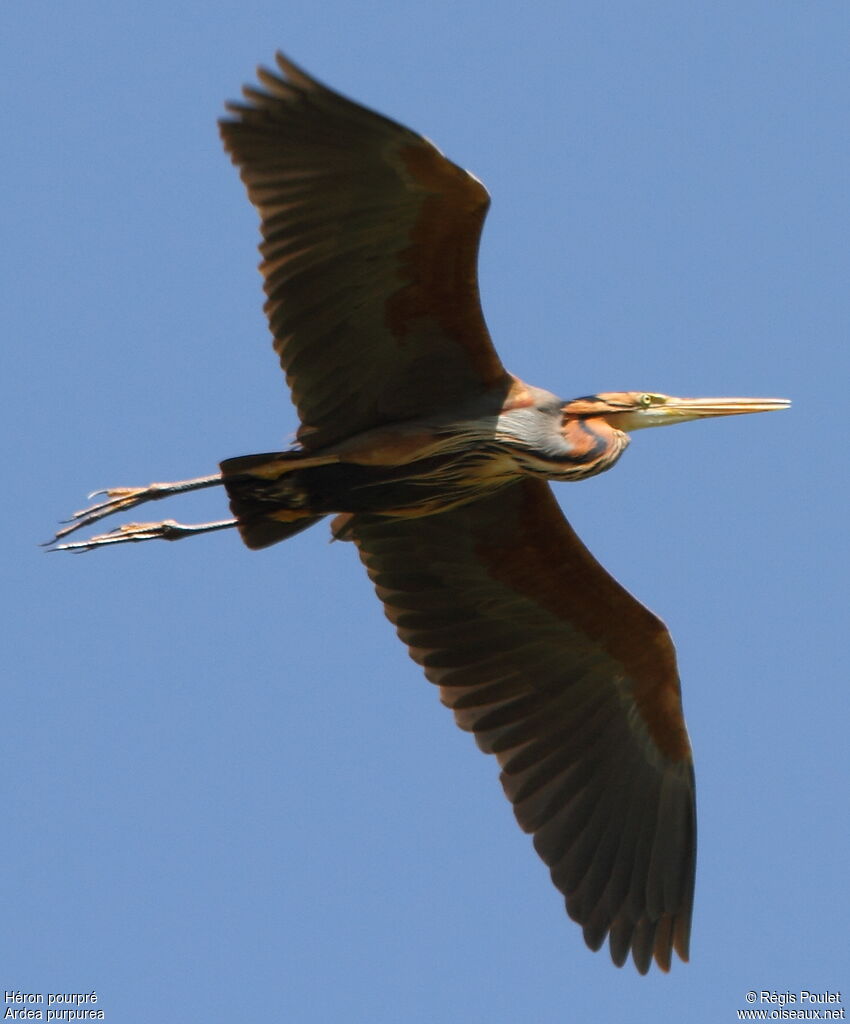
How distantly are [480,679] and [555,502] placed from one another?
123cm

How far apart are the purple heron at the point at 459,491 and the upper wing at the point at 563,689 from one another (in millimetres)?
12

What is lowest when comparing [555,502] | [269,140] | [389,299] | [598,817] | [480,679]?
[598,817]

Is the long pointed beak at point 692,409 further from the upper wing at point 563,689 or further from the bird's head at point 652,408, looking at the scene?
the upper wing at point 563,689

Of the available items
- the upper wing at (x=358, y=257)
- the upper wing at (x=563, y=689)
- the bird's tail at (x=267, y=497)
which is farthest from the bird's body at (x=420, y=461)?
the upper wing at (x=563, y=689)

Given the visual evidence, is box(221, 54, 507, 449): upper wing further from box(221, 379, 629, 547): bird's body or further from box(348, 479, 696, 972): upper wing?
box(348, 479, 696, 972): upper wing

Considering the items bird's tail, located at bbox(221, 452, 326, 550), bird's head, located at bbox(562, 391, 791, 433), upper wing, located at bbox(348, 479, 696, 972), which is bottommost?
upper wing, located at bbox(348, 479, 696, 972)

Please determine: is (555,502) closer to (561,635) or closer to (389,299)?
(561,635)

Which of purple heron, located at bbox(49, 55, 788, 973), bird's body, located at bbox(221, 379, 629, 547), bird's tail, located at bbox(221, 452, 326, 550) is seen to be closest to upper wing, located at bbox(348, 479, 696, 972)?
purple heron, located at bbox(49, 55, 788, 973)

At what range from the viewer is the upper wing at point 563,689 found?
10414 millimetres

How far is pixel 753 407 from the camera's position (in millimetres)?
10688

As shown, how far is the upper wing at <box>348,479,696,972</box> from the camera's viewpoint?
34.2 feet

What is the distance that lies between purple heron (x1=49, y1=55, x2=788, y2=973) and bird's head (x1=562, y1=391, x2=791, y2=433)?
0.01 metres

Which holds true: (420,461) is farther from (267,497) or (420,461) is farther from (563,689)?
(563,689)

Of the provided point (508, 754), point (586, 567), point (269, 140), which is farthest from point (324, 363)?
point (508, 754)
